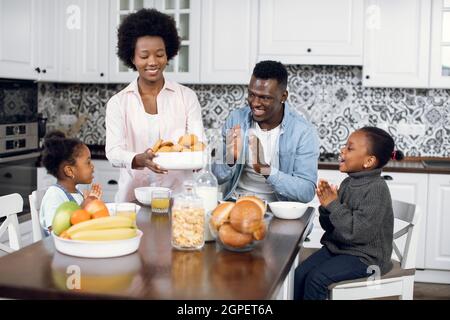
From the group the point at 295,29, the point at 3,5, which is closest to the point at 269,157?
the point at 295,29

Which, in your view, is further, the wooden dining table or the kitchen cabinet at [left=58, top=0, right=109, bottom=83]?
the kitchen cabinet at [left=58, top=0, right=109, bottom=83]

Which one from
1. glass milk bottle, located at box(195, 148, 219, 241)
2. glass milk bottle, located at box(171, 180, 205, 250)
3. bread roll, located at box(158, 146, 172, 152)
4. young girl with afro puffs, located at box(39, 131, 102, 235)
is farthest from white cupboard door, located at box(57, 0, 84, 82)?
glass milk bottle, located at box(171, 180, 205, 250)

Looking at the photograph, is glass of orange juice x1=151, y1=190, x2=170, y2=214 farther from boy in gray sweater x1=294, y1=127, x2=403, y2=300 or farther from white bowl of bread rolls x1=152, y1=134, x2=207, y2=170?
boy in gray sweater x1=294, y1=127, x2=403, y2=300

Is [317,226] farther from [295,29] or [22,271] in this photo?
[22,271]

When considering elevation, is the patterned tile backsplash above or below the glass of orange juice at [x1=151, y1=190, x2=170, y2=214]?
above

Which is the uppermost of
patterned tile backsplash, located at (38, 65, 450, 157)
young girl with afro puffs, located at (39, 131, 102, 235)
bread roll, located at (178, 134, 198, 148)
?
patterned tile backsplash, located at (38, 65, 450, 157)

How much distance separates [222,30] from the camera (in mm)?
4160

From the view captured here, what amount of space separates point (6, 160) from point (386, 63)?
2473 millimetres

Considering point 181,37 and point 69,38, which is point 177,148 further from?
point 69,38

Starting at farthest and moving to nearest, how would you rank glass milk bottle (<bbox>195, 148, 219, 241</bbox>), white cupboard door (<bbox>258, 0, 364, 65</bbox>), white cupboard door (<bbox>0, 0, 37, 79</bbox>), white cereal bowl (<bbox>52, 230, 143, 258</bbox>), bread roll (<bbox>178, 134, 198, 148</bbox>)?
white cupboard door (<bbox>258, 0, 364, 65</bbox>)
white cupboard door (<bbox>0, 0, 37, 79</bbox>)
bread roll (<bbox>178, 134, 198, 148</bbox>)
glass milk bottle (<bbox>195, 148, 219, 241</bbox>)
white cereal bowl (<bbox>52, 230, 143, 258</bbox>)

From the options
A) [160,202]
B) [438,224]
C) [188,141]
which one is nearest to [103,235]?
[160,202]

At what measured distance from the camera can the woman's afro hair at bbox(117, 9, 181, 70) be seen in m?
2.75

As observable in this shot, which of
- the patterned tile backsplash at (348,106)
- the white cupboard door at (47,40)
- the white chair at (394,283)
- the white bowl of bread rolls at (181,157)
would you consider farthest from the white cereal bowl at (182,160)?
the patterned tile backsplash at (348,106)

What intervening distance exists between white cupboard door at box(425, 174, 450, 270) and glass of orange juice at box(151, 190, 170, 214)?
7.56 feet
